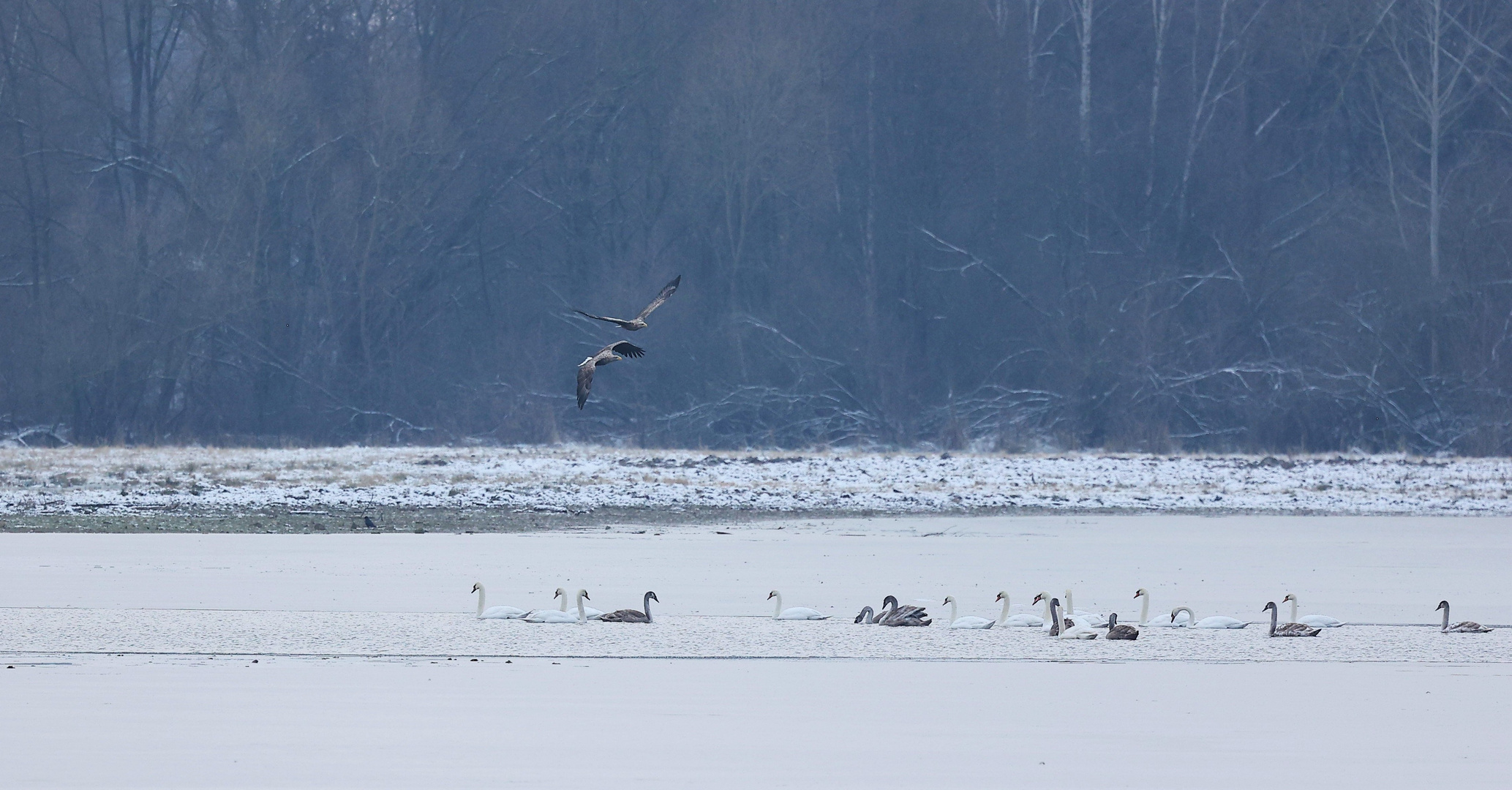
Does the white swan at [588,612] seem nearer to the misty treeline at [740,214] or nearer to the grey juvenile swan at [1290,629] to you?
the grey juvenile swan at [1290,629]

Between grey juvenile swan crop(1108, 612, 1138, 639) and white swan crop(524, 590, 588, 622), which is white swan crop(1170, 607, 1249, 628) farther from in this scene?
white swan crop(524, 590, 588, 622)

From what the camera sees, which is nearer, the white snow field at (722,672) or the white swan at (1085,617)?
the white snow field at (722,672)

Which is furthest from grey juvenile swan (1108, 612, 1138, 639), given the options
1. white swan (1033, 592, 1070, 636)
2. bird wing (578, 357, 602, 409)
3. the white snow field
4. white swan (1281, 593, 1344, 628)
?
bird wing (578, 357, 602, 409)

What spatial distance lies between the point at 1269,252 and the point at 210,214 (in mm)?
23153

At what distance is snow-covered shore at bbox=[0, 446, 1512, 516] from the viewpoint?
74.7 ft

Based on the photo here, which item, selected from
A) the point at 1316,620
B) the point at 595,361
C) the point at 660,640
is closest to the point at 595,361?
the point at 595,361

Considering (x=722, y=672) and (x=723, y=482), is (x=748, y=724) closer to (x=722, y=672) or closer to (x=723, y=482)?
(x=722, y=672)

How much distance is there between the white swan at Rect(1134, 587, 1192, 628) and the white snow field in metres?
0.16

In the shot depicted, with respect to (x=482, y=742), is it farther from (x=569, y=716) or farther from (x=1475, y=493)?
(x=1475, y=493)

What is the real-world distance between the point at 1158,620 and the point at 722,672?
3.58m

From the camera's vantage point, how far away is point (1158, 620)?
1254 cm

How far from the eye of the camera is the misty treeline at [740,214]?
3741 centimetres

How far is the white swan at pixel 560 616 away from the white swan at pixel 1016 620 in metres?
2.91

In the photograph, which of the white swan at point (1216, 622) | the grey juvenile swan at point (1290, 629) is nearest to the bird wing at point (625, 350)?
the white swan at point (1216, 622)
